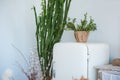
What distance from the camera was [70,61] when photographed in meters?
2.46

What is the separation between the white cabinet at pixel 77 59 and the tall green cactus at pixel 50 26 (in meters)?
0.43

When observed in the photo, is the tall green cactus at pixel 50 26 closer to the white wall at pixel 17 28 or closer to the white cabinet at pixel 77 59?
the white wall at pixel 17 28

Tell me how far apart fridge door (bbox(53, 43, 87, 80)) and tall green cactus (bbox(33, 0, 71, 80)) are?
433 mm

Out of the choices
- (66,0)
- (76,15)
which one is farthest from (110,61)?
(66,0)

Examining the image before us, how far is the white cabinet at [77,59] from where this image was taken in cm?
238

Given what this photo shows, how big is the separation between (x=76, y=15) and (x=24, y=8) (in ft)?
3.26

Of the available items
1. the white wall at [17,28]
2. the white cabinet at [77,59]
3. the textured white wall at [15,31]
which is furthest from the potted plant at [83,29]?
the textured white wall at [15,31]

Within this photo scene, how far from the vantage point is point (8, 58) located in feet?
12.5

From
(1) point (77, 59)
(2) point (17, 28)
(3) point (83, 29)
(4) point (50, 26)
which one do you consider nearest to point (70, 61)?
(1) point (77, 59)

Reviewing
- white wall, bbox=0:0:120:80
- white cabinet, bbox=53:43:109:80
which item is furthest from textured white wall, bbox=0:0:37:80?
white cabinet, bbox=53:43:109:80

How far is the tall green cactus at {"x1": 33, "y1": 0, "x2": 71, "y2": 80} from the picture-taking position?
300cm

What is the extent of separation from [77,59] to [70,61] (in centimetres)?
9

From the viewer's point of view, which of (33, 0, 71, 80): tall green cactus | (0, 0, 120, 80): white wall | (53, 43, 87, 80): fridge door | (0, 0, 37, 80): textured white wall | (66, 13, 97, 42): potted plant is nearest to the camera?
(53, 43, 87, 80): fridge door

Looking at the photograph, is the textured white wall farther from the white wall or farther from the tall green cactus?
the tall green cactus
